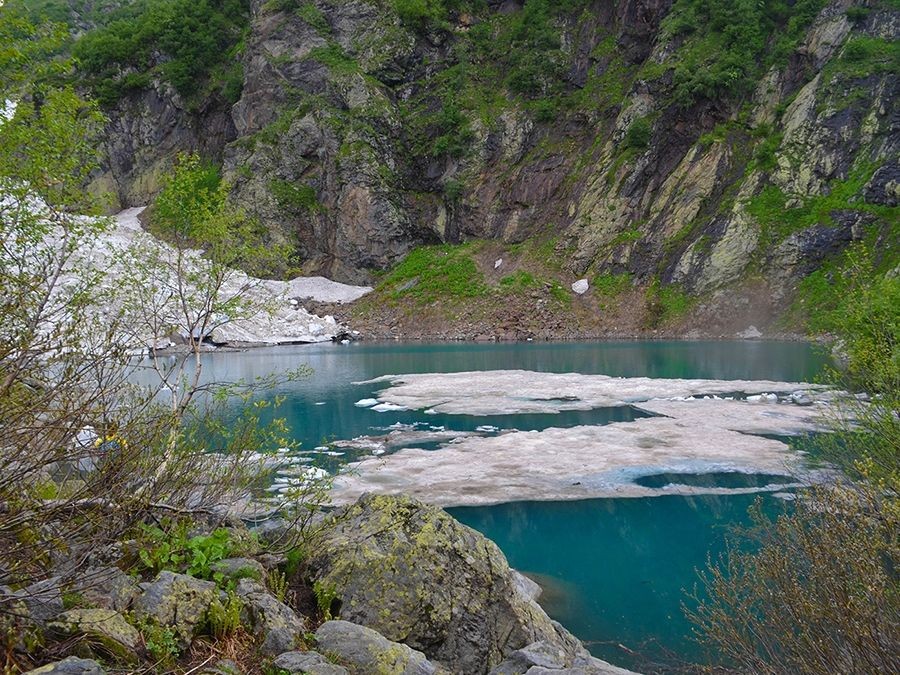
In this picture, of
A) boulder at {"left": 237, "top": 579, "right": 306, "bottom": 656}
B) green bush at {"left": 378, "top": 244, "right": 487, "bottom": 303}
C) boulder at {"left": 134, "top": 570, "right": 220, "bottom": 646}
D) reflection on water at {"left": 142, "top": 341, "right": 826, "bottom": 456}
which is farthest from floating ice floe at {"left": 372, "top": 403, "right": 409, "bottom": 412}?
green bush at {"left": 378, "top": 244, "right": 487, "bottom": 303}

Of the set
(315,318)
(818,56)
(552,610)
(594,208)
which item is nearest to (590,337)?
(594,208)

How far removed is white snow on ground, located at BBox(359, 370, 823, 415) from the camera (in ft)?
101

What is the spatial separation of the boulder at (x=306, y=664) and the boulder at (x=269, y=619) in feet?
0.92

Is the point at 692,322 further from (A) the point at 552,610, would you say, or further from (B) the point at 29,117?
(B) the point at 29,117

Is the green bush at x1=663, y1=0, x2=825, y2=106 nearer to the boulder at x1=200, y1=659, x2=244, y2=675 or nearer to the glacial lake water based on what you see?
the glacial lake water

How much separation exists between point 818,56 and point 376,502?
84355 mm

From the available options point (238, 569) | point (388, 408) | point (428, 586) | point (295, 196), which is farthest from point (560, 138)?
point (238, 569)

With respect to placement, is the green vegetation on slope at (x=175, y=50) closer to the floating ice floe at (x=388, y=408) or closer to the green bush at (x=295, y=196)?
the green bush at (x=295, y=196)

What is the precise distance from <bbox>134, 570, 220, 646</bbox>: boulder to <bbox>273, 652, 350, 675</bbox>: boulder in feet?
3.01

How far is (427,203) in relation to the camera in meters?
94.8

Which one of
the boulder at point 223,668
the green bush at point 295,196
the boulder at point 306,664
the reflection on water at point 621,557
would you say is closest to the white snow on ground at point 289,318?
the green bush at point 295,196

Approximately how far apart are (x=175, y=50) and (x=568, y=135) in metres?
75.5

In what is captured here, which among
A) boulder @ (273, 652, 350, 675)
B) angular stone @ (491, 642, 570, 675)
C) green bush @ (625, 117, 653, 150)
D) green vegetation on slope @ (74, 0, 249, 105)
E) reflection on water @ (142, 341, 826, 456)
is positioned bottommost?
reflection on water @ (142, 341, 826, 456)

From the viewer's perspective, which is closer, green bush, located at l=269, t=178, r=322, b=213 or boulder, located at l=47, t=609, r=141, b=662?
boulder, located at l=47, t=609, r=141, b=662
